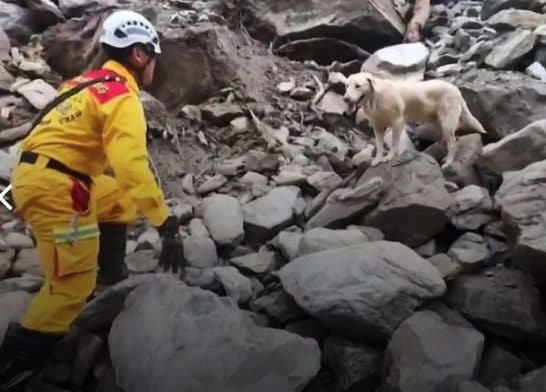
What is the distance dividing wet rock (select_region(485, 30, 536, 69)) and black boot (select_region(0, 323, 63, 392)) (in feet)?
9.44

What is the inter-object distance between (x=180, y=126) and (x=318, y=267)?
1.59 m

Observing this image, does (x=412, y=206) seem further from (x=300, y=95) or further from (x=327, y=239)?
(x=300, y=95)

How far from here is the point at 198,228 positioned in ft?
8.89

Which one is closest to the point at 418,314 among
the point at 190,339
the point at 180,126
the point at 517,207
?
the point at 517,207

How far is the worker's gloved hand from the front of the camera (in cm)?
194

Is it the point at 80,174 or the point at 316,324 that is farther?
the point at 316,324

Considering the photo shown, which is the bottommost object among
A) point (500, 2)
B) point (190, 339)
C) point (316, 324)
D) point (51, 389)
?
point (51, 389)

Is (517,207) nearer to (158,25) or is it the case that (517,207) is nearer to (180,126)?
(180,126)

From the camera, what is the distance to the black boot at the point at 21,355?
1.99 m

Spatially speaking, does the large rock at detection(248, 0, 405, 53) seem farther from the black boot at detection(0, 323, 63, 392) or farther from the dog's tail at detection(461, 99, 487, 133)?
the black boot at detection(0, 323, 63, 392)

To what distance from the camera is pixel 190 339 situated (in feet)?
6.21

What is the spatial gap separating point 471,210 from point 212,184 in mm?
1235

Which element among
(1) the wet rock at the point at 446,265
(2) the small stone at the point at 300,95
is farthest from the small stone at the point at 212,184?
(1) the wet rock at the point at 446,265

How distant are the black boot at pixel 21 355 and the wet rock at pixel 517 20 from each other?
343cm
